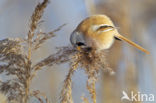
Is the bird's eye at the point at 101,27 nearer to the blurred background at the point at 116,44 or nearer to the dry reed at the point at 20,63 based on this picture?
the dry reed at the point at 20,63

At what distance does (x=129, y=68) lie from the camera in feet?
11.1

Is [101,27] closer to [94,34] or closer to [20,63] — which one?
[94,34]

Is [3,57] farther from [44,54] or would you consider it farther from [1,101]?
[44,54]

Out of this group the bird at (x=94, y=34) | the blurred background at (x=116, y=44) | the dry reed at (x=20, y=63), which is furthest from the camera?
the blurred background at (x=116, y=44)

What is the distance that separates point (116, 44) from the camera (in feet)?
13.1

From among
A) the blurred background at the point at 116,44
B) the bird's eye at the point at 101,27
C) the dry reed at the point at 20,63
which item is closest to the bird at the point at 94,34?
the bird's eye at the point at 101,27

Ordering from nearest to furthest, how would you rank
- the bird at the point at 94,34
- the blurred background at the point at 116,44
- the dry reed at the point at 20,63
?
the dry reed at the point at 20,63, the bird at the point at 94,34, the blurred background at the point at 116,44

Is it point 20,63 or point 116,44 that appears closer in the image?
point 20,63

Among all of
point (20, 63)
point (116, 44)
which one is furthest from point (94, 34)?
point (116, 44)

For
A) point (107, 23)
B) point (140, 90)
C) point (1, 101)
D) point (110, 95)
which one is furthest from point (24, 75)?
point (110, 95)

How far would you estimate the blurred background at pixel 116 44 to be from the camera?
3.25 metres

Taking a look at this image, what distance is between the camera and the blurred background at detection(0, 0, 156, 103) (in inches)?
128

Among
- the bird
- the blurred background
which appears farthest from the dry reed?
the blurred background

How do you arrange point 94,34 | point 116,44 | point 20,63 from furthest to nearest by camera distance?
point 116,44
point 94,34
point 20,63
